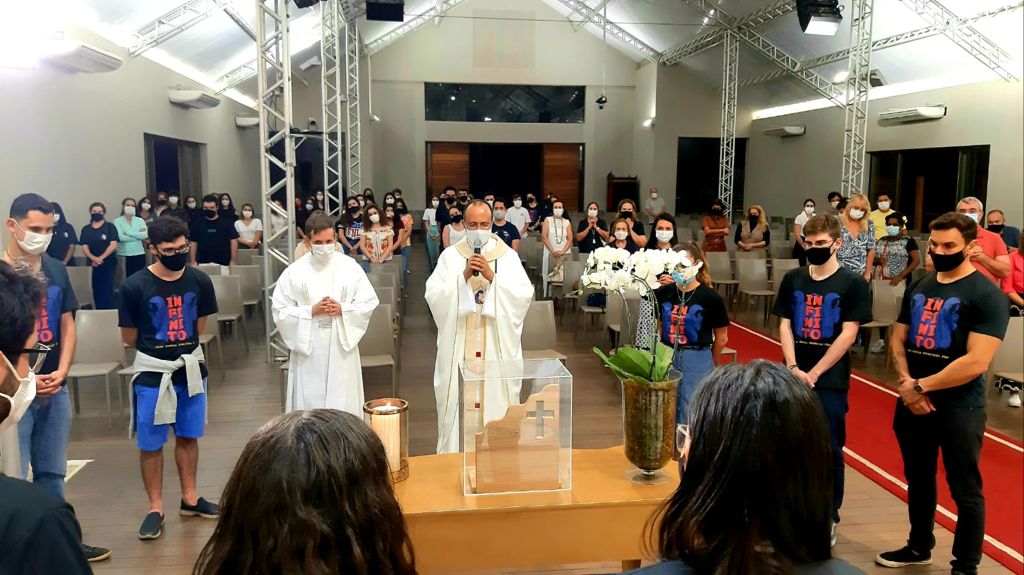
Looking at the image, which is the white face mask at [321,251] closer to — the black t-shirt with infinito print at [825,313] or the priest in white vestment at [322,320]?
the priest in white vestment at [322,320]

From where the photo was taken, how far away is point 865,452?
5.01 m

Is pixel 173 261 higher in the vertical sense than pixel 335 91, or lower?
lower

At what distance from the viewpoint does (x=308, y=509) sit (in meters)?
1.16

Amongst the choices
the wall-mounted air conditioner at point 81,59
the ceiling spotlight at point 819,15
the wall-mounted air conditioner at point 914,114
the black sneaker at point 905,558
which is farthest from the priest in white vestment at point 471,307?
the wall-mounted air conditioner at point 914,114

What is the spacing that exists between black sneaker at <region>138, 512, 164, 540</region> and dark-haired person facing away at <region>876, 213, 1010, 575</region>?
3.59m

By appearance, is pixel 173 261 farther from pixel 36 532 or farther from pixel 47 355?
pixel 36 532

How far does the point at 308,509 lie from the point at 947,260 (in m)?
3.04

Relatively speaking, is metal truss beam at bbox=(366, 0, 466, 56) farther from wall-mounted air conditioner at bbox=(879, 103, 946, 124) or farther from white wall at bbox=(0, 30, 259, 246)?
wall-mounted air conditioner at bbox=(879, 103, 946, 124)

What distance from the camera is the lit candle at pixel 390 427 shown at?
2475mm

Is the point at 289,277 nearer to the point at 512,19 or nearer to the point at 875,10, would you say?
the point at 875,10

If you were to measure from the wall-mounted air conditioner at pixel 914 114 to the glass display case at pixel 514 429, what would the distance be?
12120mm

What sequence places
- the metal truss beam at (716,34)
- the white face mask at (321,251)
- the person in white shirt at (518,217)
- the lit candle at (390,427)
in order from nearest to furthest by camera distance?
the lit candle at (390,427) → the white face mask at (321,251) → the person in white shirt at (518,217) → the metal truss beam at (716,34)

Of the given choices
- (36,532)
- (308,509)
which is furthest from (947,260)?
(36,532)

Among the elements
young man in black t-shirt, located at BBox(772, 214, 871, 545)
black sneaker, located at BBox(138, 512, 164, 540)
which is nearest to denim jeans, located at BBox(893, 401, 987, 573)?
young man in black t-shirt, located at BBox(772, 214, 871, 545)
